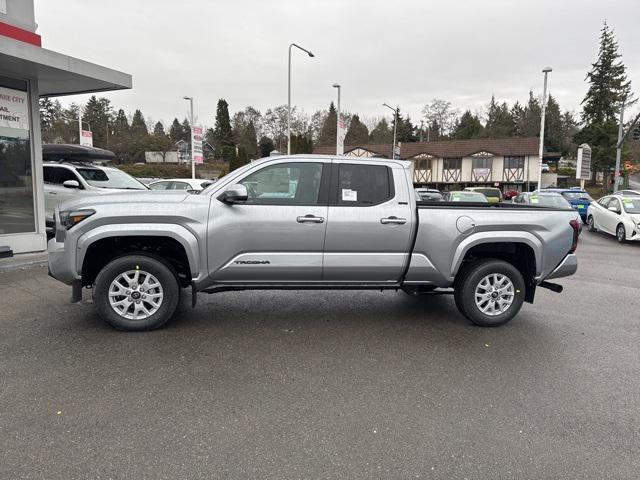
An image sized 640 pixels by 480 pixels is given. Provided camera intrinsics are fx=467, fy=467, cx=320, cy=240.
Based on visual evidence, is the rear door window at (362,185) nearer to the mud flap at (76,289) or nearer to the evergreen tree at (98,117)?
the mud flap at (76,289)

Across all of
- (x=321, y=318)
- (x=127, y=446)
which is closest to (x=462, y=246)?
(x=321, y=318)

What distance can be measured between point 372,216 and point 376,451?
2.73m

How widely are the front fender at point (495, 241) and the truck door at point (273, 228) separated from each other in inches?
61.8

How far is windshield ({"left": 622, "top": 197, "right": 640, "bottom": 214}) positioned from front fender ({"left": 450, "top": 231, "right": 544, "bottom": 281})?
40.0ft

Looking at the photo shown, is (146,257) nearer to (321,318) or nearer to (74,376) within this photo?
(74,376)

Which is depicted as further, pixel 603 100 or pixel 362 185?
pixel 603 100

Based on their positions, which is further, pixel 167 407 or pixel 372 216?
pixel 372 216

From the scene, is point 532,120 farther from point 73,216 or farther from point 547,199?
point 73,216

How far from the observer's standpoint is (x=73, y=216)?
4898 millimetres

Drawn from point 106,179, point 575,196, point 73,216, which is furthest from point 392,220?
point 575,196

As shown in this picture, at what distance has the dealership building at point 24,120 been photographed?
8430 millimetres

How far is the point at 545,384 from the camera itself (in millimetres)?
4074

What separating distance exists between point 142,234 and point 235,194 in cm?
107

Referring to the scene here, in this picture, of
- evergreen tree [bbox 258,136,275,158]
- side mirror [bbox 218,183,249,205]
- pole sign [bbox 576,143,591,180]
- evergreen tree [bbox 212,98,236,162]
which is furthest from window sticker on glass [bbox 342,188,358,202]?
evergreen tree [bbox 212,98,236,162]
